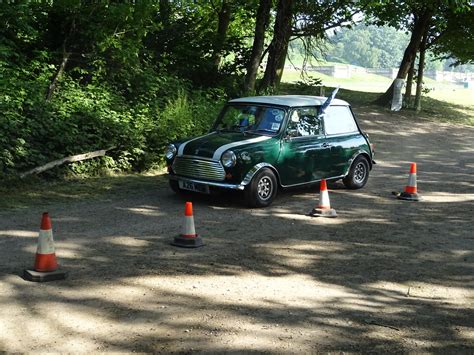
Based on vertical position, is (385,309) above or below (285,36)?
below

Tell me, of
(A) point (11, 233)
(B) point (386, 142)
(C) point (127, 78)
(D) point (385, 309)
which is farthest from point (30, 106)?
(B) point (386, 142)

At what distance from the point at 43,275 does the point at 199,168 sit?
15.1 feet

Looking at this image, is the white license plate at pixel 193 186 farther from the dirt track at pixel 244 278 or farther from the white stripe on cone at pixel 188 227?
the white stripe on cone at pixel 188 227

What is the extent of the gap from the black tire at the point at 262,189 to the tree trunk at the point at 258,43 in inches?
373

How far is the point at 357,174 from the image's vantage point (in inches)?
515

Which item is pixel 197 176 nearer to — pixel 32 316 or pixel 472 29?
pixel 32 316

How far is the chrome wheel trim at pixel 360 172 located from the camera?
12995 millimetres

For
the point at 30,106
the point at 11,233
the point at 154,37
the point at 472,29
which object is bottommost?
the point at 11,233

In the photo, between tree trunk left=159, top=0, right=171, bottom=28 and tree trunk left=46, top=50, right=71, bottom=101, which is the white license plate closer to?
tree trunk left=46, top=50, right=71, bottom=101

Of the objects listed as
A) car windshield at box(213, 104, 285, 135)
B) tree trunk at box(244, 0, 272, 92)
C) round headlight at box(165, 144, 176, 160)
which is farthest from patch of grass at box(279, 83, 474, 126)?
round headlight at box(165, 144, 176, 160)

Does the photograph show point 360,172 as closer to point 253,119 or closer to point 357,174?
point 357,174

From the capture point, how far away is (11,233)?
28.0 feet

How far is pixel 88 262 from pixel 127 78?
32.3 feet

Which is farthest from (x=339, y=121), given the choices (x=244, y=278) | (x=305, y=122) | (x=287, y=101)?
(x=244, y=278)
